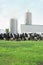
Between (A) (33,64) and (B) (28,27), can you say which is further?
(B) (28,27)

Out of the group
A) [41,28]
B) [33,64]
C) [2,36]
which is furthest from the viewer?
[41,28]

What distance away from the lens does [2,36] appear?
21547 millimetres

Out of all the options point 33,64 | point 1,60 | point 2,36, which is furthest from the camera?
point 2,36

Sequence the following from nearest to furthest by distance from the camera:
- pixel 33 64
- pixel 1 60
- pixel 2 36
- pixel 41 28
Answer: pixel 33 64 < pixel 1 60 < pixel 2 36 < pixel 41 28

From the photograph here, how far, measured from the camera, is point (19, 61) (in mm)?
7152

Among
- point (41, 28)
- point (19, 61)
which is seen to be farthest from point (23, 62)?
point (41, 28)

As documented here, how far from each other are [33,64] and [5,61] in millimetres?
976

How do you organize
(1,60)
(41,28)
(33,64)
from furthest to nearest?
(41,28), (1,60), (33,64)

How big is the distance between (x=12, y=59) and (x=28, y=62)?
0.70 m

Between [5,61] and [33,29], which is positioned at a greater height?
[5,61]

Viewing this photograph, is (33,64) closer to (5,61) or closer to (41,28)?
(5,61)

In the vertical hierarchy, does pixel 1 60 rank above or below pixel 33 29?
above

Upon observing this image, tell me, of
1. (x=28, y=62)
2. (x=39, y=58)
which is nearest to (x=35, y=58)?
(x=39, y=58)

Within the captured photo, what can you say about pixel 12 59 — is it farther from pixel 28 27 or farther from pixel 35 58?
pixel 28 27
